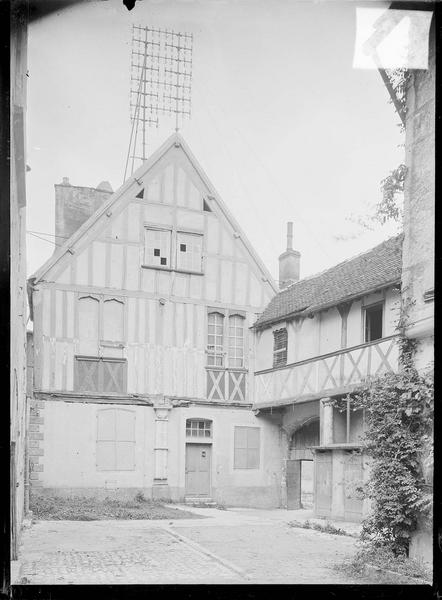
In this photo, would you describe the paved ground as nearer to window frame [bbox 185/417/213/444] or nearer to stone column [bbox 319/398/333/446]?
stone column [bbox 319/398/333/446]

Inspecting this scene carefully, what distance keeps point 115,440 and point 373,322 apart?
6339 mm

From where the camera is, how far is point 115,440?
1497 centimetres

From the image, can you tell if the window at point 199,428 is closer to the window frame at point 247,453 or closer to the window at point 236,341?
the window frame at point 247,453

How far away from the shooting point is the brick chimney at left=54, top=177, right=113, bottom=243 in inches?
631

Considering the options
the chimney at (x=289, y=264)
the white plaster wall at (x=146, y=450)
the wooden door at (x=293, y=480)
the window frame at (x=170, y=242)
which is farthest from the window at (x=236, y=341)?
the chimney at (x=289, y=264)

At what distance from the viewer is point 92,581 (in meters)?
6.86

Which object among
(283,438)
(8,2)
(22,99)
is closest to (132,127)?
(22,99)

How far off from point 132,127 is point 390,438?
528 centimetres

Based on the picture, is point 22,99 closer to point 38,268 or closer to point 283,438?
point 38,268

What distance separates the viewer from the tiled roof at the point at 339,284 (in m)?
13.5

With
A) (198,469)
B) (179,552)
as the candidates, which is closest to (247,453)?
(198,469)

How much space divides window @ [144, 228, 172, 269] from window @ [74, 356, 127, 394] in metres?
2.42

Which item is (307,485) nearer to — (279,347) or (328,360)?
(279,347)

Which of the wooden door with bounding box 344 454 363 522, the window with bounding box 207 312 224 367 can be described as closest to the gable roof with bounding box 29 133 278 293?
the window with bounding box 207 312 224 367
